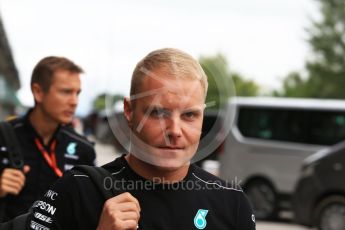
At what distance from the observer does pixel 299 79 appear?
44.1 meters

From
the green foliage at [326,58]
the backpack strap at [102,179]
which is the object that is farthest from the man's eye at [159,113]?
the green foliage at [326,58]

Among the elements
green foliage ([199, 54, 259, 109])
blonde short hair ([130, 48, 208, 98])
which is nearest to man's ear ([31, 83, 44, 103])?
green foliage ([199, 54, 259, 109])

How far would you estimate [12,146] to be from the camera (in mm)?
4137

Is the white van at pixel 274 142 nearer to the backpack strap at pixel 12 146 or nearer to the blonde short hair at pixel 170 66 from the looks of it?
the backpack strap at pixel 12 146

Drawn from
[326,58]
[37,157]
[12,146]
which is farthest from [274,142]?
[326,58]

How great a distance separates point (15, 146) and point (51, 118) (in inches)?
17.8

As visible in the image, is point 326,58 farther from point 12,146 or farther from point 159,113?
point 159,113

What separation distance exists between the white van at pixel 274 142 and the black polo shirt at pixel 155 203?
1116 cm

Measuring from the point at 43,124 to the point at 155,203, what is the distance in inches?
98.0

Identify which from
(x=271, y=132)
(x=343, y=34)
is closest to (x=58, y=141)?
(x=271, y=132)

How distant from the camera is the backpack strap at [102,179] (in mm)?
2033

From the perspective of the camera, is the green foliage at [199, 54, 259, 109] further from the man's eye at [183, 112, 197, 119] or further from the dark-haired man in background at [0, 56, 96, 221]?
the dark-haired man in background at [0, 56, 96, 221]

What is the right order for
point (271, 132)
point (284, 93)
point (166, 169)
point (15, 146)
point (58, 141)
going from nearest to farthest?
1. point (166, 169)
2. point (15, 146)
3. point (58, 141)
4. point (271, 132)
5. point (284, 93)

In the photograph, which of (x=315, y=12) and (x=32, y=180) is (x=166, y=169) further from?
(x=315, y=12)
